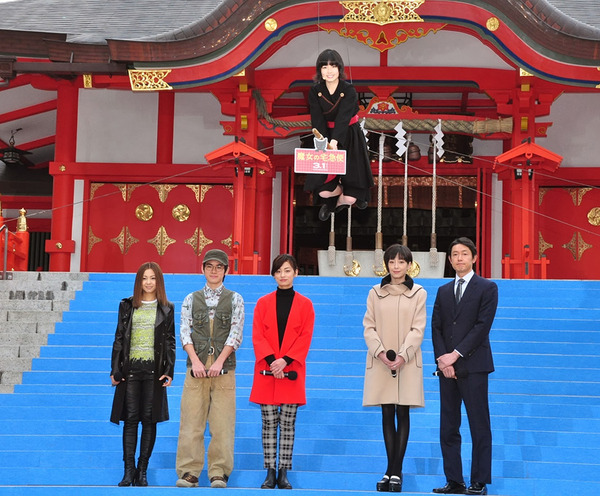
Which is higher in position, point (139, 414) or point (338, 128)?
point (338, 128)

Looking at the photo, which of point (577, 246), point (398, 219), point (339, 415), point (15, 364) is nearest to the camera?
point (339, 415)

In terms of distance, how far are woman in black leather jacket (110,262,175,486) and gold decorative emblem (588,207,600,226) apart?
353 inches

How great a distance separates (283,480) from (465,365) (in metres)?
1.33

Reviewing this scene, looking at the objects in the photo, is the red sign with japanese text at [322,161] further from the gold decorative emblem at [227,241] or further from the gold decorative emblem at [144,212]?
the gold decorative emblem at [144,212]

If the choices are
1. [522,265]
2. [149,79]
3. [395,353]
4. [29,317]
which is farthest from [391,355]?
[149,79]

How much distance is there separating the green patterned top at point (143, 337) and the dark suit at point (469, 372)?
1.84 m

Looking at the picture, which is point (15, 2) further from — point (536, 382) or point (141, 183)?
point (536, 382)

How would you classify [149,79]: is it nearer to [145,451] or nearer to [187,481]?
[145,451]

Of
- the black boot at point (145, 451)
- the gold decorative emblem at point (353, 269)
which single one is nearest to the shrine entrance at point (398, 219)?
the gold decorative emblem at point (353, 269)

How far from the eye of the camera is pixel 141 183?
1368 cm

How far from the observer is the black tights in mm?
5633

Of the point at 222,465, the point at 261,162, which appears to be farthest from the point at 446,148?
the point at 222,465

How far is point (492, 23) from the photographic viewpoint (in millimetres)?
10742

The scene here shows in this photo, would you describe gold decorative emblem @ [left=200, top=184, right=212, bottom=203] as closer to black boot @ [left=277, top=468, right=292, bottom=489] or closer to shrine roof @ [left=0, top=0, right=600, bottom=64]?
Answer: shrine roof @ [left=0, top=0, right=600, bottom=64]
